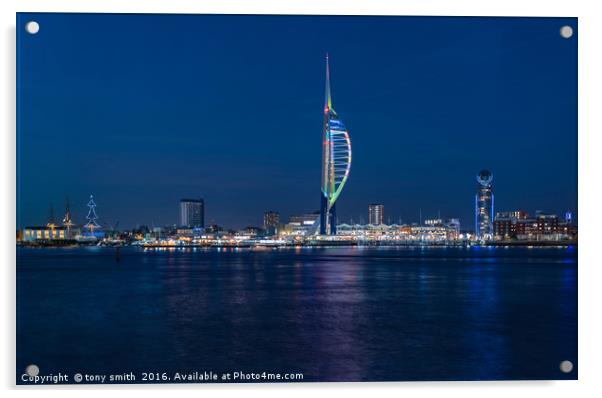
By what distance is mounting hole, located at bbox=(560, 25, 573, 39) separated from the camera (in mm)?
4395

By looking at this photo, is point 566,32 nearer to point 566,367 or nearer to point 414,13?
point 414,13

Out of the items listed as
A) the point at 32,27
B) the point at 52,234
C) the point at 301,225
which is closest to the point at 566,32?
the point at 32,27

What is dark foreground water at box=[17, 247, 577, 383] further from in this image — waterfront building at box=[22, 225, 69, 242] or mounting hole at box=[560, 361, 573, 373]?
waterfront building at box=[22, 225, 69, 242]

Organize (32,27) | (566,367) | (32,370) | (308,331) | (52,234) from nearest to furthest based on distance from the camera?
(32,370) → (32,27) → (566,367) → (308,331) → (52,234)

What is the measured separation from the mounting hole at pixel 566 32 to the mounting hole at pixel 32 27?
3.62 meters

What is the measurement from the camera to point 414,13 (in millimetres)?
4277

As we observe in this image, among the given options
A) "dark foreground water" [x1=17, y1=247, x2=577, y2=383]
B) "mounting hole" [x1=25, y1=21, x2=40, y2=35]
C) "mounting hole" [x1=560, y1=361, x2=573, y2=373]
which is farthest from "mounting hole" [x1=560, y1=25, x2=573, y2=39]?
"mounting hole" [x1=25, y1=21, x2=40, y2=35]

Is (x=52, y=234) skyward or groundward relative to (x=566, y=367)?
groundward

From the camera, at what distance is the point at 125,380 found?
4031mm

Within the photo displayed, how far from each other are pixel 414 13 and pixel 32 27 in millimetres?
2597

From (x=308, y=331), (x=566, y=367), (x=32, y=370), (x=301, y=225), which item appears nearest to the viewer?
(x=32, y=370)

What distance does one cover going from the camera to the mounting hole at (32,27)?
13.8 ft

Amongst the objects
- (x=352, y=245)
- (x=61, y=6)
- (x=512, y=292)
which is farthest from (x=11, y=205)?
(x=352, y=245)

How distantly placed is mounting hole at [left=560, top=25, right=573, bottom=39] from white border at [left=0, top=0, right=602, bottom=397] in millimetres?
87
